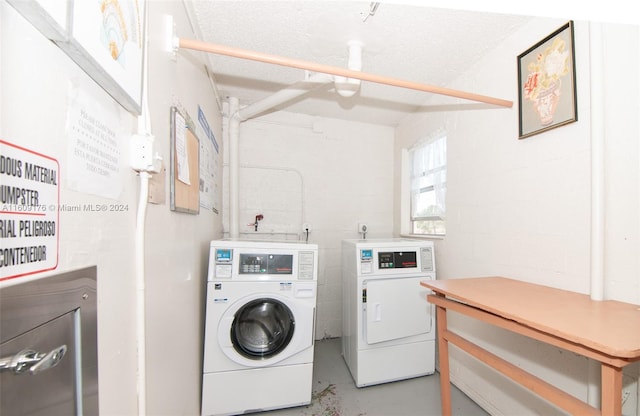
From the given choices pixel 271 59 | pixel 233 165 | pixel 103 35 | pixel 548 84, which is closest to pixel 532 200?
pixel 548 84

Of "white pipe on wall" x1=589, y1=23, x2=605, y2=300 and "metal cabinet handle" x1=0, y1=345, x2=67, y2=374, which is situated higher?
"white pipe on wall" x1=589, y1=23, x2=605, y2=300

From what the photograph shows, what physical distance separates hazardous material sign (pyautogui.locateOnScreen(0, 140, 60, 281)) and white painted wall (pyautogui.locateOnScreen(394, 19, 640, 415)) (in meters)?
1.92

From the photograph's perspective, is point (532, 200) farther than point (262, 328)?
No

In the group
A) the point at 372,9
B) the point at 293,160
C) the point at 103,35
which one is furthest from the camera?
the point at 293,160

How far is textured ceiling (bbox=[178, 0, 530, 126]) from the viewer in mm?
1413

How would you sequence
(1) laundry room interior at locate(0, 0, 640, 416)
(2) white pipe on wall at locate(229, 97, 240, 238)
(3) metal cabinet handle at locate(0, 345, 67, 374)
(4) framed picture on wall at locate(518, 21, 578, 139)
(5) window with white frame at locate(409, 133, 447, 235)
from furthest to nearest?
1. (2) white pipe on wall at locate(229, 97, 240, 238)
2. (5) window with white frame at locate(409, 133, 447, 235)
3. (4) framed picture on wall at locate(518, 21, 578, 139)
4. (1) laundry room interior at locate(0, 0, 640, 416)
5. (3) metal cabinet handle at locate(0, 345, 67, 374)

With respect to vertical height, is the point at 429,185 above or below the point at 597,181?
above

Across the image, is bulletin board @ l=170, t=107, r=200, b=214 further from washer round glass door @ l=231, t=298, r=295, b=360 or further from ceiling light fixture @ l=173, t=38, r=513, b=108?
washer round glass door @ l=231, t=298, r=295, b=360

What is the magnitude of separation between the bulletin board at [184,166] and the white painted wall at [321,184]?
1124 millimetres

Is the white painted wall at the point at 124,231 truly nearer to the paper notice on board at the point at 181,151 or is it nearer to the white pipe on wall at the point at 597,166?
the paper notice on board at the point at 181,151

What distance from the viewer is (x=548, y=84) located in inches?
54.1

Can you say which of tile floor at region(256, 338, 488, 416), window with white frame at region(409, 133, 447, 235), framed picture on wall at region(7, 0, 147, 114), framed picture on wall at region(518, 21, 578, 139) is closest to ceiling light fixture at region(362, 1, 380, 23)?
framed picture on wall at region(518, 21, 578, 139)

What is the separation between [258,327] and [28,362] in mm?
1528

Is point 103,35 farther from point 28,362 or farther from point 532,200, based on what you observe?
point 532,200
